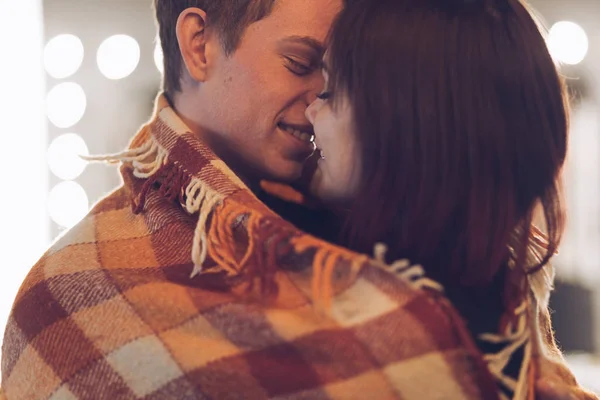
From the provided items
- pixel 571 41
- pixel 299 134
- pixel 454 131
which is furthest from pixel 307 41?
pixel 571 41

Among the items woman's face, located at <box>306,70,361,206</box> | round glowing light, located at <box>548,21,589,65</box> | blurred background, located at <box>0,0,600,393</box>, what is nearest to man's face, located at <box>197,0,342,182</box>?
woman's face, located at <box>306,70,361,206</box>

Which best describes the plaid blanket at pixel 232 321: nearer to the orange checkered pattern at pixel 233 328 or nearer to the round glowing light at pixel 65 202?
the orange checkered pattern at pixel 233 328

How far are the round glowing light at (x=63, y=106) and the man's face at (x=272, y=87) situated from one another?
76.3 inches

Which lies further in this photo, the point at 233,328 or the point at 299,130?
the point at 299,130

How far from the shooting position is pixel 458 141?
0.99 meters

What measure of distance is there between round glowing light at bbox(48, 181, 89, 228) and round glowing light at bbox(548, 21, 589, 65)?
6.44 ft

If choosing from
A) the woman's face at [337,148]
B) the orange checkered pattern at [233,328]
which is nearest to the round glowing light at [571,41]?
the woman's face at [337,148]

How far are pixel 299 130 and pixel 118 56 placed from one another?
1994 millimetres

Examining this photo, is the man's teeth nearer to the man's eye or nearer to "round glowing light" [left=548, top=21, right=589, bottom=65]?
the man's eye

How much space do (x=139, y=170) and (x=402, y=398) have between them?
0.53 metres

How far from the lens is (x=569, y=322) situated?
308 centimetres

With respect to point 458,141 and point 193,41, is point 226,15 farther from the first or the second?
point 458,141

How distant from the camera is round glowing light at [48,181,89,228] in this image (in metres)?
3.04

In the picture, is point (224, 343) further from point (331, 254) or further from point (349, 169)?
point (349, 169)
